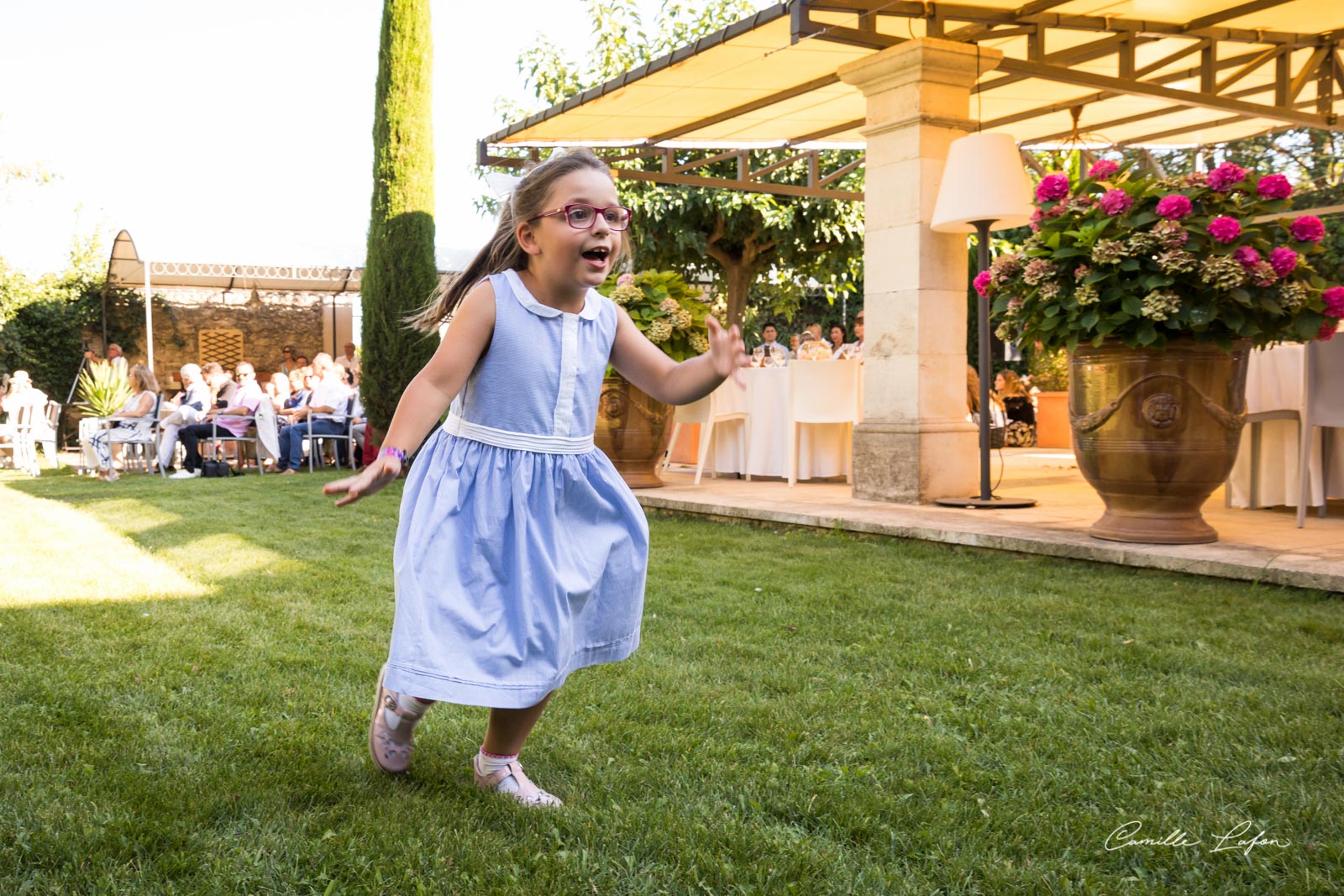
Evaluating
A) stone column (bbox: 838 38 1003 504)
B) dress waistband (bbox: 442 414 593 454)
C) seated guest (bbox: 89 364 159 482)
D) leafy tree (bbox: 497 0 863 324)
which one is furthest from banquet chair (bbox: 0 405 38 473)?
dress waistband (bbox: 442 414 593 454)

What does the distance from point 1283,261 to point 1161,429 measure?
84 cm

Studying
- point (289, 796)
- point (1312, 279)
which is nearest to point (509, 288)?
point (289, 796)

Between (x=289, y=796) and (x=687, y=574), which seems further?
(x=687, y=574)

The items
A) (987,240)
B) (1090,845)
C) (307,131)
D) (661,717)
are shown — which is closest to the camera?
(1090,845)

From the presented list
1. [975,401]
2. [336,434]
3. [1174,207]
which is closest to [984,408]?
[1174,207]

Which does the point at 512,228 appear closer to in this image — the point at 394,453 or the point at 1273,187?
the point at 394,453

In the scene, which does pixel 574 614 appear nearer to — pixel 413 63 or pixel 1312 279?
pixel 1312 279

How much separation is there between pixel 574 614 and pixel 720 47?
6228 mm

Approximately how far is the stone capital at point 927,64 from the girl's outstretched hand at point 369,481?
5.64 m

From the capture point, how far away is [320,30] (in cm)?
3781

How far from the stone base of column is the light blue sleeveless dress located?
4.64 meters

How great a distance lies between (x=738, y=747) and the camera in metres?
2.71
